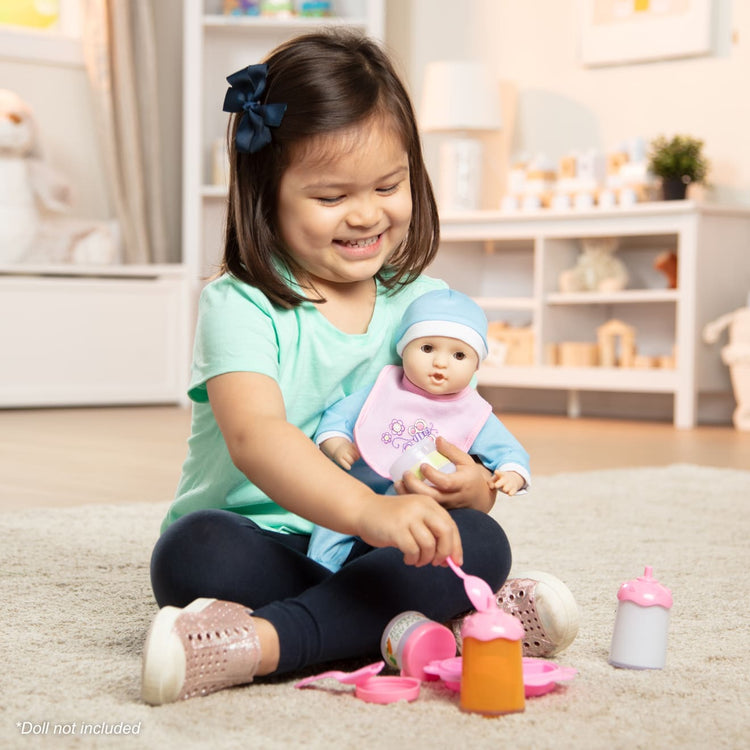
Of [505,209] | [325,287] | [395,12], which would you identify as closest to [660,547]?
[325,287]

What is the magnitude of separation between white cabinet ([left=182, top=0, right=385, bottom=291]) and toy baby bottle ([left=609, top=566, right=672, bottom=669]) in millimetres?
3446

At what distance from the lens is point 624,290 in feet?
12.7

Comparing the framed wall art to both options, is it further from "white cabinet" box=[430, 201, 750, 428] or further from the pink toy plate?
the pink toy plate

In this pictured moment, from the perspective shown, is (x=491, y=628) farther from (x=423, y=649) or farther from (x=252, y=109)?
(x=252, y=109)

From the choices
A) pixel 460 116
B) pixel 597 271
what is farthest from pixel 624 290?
pixel 460 116

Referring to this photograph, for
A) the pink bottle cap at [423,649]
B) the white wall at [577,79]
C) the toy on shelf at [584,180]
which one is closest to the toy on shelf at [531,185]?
the toy on shelf at [584,180]

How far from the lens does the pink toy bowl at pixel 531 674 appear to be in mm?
845

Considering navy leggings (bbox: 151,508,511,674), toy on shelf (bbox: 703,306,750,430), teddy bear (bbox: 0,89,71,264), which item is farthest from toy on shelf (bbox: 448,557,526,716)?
teddy bear (bbox: 0,89,71,264)

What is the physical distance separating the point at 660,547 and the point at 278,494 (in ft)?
2.67

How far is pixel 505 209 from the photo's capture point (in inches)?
159

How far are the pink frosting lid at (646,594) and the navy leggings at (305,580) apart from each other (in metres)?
0.11

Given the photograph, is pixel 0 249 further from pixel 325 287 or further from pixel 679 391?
pixel 325 287

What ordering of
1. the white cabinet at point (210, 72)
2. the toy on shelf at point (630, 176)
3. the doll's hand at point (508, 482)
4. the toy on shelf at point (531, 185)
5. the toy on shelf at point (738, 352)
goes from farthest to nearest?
the white cabinet at point (210, 72) < the toy on shelf at point (531, 185) < the toy on shelf at point (630, 176) < the toy on shelf at point (738, 352) < the doll's hand at point (508, 482)

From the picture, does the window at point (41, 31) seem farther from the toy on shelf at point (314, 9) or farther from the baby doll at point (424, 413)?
the baby doll at point (424, 413)
